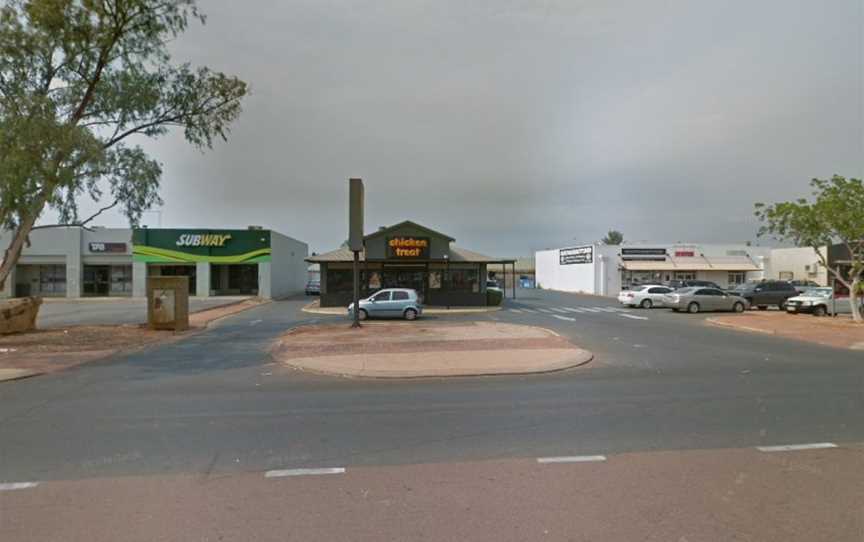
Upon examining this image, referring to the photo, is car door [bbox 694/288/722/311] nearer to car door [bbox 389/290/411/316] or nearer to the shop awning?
car door [bbox 389/290/411/316]

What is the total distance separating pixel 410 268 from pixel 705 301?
57.3ft

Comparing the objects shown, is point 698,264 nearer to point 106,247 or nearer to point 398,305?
point 398,305

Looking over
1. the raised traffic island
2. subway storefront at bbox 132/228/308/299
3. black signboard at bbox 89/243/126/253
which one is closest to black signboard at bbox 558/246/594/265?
subway storefront at bbox 132/228/308/299

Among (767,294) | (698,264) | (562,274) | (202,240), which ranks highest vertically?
(202,240)

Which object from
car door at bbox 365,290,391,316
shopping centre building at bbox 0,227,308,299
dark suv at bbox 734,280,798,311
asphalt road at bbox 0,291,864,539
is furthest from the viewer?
shopping centre building at bbox 0,227,308,299

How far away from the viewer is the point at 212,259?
133ft

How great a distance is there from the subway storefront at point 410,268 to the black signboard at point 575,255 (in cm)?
2057

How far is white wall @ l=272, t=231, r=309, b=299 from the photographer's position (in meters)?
41.8

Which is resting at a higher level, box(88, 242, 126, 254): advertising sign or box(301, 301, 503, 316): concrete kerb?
box(88, 242, 126, 254): advertising sign

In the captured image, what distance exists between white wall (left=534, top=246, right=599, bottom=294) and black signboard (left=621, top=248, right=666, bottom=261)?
2785 millimetres

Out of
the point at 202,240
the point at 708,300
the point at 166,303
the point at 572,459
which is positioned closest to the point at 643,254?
the point at 708,300

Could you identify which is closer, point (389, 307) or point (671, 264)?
point (389, 307)

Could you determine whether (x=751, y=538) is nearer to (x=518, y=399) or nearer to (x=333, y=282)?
(x=518, y=399)

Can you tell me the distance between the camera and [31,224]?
1672 cm
